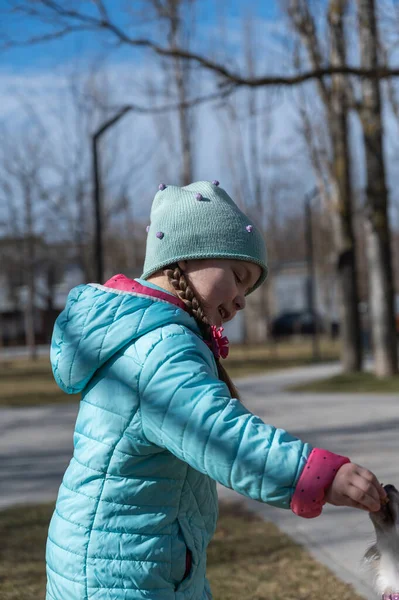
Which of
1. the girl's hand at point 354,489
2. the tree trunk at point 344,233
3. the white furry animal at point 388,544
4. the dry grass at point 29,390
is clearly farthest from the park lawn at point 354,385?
the girl's hand at point 354,489

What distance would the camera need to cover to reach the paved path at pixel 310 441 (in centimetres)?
472

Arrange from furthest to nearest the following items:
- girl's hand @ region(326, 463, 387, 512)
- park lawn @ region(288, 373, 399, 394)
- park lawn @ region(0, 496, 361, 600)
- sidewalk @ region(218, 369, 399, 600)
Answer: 1. park lawn @ region(288, 373, 399, 394)
2. sidewalk @ region(218, 369, 399, 600)
3. park lawn @ region(0, 496, 361, 600)
4. girl's hand @ region(326, 463, 387, 512)

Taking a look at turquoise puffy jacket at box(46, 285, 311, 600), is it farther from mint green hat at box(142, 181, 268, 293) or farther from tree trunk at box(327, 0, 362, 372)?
tree trunk at box(327, 0, 362, 372)

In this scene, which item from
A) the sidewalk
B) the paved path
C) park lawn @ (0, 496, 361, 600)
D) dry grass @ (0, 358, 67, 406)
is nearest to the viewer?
park lawn @ (0, 496, 361, 600)

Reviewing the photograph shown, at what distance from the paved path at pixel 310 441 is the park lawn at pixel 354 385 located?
1.71 feet

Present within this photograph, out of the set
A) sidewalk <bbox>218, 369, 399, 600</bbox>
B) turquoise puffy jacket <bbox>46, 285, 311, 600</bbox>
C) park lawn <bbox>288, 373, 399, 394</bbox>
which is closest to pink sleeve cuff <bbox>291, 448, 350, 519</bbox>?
turquoise puffy jacket <bbox>46, 285, 311, 600</bbox>

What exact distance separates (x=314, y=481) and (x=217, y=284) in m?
0.69

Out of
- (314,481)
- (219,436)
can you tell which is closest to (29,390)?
(219,436)

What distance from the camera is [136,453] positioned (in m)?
2.09

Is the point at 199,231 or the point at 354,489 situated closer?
the point at 354,489

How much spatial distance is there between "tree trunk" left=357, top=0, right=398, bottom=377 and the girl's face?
12.5 metres

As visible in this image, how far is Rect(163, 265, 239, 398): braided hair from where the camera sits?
2.22 metres

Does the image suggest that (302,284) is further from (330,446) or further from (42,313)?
(330,446)

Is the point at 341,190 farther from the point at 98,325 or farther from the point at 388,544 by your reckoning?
the point at 388,544
